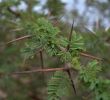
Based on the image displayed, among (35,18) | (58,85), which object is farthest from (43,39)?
(35,18)

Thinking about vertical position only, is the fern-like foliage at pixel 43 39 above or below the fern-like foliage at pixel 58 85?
above

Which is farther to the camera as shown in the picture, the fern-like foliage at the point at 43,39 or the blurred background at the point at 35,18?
the blurred background at the point at 35,18

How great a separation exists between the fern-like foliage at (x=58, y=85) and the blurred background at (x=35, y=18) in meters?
0.53

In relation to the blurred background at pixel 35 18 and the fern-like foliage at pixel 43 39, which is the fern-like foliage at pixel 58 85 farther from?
the blurred background at pixel 35 18

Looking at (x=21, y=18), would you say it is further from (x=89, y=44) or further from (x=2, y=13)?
(x=89, y=44)

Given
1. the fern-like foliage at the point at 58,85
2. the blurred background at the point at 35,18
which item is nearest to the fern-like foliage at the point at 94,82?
the fern-like foliage at the point at 58,85

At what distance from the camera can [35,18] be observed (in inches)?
75.3

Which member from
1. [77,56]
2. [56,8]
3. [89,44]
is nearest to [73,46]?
[77,56]

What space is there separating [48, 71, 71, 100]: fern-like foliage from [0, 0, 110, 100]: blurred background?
0.53 metres

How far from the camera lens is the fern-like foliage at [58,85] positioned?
1.01 m

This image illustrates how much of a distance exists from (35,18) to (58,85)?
3.05 feet

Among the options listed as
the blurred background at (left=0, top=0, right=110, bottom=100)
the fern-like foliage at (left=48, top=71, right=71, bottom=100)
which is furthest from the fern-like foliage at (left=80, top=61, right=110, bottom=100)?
the blurred background at (left=0, top=0, right=110, bottom=100)

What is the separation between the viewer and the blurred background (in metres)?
1.90

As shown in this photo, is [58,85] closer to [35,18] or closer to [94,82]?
[94,82]
